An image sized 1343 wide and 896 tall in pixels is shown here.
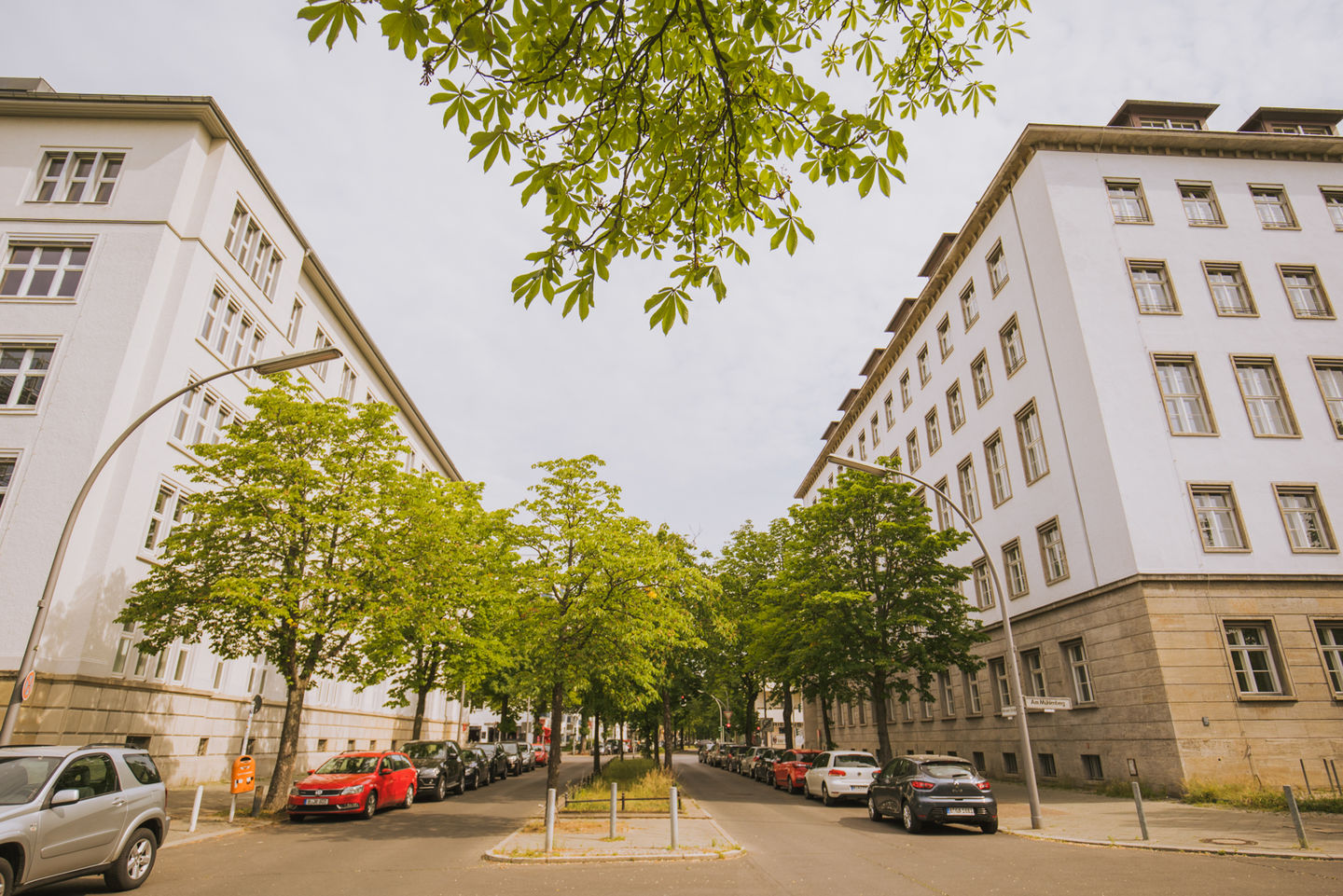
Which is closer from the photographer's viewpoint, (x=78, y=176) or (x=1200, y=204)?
(x=78, y=176)

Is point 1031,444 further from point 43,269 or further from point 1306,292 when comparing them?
point 43,269

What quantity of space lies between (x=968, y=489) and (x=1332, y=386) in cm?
1227

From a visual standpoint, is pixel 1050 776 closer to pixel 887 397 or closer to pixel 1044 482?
pixel 1044 482

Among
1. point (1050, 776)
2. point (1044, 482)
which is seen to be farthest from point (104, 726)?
point (1044, 482)

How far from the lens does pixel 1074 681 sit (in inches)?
889

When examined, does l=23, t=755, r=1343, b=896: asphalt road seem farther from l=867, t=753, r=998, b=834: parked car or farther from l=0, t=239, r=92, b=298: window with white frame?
l=0, t=239, r=92, b=298: window with white frame

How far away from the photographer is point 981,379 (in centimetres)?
3044

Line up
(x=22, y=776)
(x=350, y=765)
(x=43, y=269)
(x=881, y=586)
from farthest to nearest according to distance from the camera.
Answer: (x=881, y=586)
(x=43, y=269)
(x=350, y=765)
(x=22, y=776)

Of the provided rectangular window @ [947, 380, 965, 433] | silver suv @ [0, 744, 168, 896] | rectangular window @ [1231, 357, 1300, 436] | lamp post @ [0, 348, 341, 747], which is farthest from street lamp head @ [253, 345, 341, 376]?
rectangular window @ [947, 380, 965, 433]

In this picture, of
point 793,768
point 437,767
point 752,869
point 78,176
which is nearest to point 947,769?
point 752,869

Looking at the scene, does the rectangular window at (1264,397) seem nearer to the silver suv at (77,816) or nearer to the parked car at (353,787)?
the parked car at (353,787)

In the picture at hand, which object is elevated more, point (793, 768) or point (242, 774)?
point (242, 774)

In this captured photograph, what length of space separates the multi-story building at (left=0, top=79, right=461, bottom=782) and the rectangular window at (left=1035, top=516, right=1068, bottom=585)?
24.1 metres

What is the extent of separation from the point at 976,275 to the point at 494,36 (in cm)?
3036
